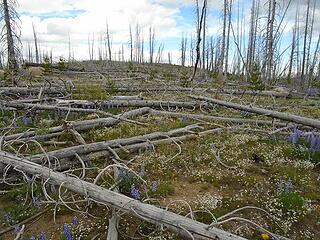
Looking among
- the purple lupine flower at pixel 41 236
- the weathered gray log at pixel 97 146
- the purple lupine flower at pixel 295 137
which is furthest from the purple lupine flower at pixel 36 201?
the purple lupine flower at pixel 295 137

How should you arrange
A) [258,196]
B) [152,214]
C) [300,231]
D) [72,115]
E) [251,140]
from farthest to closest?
[72,115] → [251,140] → [258,196] → [300,231] → [152,214]

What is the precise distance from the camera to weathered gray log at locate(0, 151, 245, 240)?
290 cm

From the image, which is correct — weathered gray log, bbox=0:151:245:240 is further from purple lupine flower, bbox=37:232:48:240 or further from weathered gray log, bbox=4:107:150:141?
weathered gray log, bbox=4:107:150:141

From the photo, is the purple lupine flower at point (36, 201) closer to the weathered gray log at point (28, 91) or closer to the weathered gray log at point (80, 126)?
the weathered gray log at point (80, 126)

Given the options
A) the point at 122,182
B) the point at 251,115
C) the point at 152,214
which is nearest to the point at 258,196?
the point at 152,214

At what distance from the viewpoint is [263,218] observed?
3867 mm

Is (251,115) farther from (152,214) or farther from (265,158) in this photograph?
(152,214)

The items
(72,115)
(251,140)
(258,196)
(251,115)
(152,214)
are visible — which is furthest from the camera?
(251,115)

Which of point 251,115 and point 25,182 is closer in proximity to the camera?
point 25,182

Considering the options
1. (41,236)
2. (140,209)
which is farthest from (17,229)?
(140,209)

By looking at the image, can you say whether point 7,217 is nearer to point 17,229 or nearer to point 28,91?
point 17,229

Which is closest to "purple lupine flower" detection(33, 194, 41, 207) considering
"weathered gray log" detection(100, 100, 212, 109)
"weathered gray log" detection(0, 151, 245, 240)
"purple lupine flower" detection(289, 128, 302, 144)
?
"weathered gray log" detection(0, 151, 245, 240)

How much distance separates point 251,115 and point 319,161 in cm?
448

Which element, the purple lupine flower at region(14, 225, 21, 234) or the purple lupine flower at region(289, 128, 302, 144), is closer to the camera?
the purple lupine flower at region(14, 225, 21, 234)
